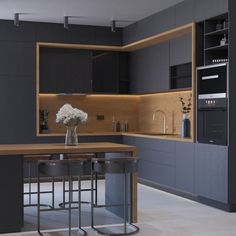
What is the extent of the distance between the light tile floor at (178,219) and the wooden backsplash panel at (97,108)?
2731 mm

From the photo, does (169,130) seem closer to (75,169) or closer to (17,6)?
(17,6)

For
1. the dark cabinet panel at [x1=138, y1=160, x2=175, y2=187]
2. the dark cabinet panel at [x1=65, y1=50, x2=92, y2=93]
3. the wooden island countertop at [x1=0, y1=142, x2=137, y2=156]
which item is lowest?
the dark cabinet panel at [x1=138, y1=160, x2=175, y2=187]

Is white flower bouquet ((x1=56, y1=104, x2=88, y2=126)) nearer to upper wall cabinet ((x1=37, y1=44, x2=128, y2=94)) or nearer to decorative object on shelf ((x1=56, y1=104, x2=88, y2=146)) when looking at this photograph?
decorative object on shelf ((x1=56, y1=104, x2=88, y2=146))

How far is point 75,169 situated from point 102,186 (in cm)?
352

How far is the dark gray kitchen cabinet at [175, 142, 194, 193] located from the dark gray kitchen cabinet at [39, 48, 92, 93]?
8.85 feet

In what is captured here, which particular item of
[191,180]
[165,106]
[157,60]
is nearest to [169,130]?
[165,106]

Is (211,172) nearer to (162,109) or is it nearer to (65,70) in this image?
(162,109)

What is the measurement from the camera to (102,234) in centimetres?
499

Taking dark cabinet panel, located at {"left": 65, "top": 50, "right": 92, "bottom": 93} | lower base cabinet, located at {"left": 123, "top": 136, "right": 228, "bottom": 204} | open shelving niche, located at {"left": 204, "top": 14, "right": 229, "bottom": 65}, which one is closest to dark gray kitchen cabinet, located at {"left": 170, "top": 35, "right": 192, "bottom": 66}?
open shelving niche, located at {"left": 204, "top": 14, "right": 229, "bottom": 65}

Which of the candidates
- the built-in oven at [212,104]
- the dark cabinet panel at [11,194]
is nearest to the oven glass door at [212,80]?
the built-in oven at [212,104]

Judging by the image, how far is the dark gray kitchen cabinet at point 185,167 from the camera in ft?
22.4

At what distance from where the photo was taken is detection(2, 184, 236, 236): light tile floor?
508cm

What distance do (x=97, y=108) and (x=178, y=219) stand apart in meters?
4.28

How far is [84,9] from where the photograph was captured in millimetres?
7707
